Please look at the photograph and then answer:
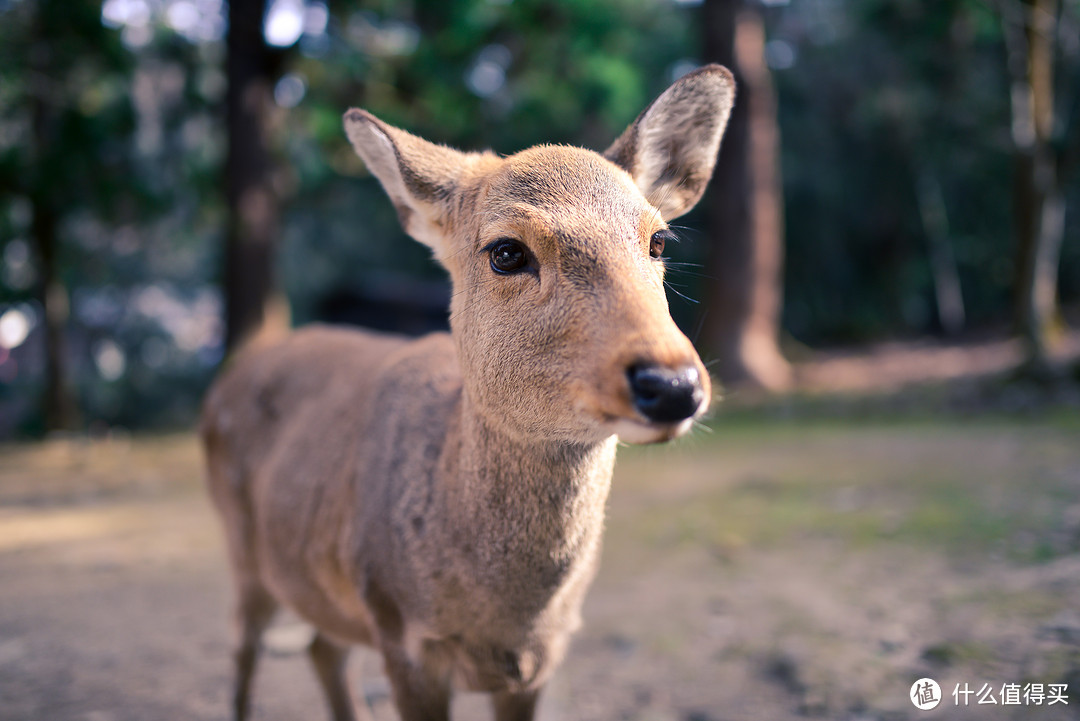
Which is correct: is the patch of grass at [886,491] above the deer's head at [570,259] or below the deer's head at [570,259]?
below

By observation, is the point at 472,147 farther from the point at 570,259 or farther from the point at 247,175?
the point at 570,259

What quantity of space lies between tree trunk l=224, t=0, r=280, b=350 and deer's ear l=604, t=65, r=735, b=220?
8506 mm

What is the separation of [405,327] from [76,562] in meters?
14.1

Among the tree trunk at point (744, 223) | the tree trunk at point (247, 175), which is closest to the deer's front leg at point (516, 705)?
the tree trunk at point (247, 175)

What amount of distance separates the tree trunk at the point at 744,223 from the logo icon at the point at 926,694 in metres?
8.51

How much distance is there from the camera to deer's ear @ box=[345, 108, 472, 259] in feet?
8.91

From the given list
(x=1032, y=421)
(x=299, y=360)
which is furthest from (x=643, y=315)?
(x=1032, y=421)

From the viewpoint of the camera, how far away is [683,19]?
66.5 feet

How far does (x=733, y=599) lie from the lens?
455 centimetres

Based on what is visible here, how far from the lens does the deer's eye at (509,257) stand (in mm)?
2371

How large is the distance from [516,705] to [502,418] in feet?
3.51

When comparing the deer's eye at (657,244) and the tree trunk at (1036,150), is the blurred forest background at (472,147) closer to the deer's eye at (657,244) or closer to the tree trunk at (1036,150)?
the tree trunk at (1036,150)

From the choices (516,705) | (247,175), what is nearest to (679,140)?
(516,705)

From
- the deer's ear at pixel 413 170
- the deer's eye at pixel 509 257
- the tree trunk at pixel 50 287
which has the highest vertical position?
the deer's ear at pixel 413 170
